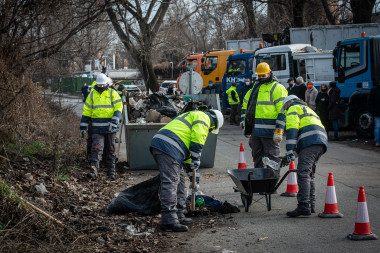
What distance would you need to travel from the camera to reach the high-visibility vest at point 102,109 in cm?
1089

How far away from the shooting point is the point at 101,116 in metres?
10.9

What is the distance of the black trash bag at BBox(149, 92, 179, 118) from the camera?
12992 mm

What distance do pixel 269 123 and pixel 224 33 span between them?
39.1 meters

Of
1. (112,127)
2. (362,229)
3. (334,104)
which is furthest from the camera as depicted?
(334,104)

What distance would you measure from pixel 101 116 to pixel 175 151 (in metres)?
4.16

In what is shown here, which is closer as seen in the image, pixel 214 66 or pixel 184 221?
pixel 184 221

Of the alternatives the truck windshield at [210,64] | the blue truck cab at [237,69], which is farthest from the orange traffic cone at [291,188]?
the truck windshield at [210,64]

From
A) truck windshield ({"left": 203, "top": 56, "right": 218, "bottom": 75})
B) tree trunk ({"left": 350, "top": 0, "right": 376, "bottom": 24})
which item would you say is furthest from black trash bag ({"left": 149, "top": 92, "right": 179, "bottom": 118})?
truck windshield ({"left": 203, "top": 56, "right": 218, "bottom": 75})

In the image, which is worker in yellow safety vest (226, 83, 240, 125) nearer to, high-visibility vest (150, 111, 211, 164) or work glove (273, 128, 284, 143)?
work glove (273, 128, 284, 143)

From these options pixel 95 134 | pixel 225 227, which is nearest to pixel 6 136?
pixel 95 134

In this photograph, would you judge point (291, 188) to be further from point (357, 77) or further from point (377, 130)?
point (357, 77)

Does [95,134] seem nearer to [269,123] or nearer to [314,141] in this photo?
[269,123]

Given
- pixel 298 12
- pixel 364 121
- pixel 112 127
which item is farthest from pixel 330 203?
pixel 298 12

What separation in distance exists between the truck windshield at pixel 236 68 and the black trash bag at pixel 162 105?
44.9 ft
